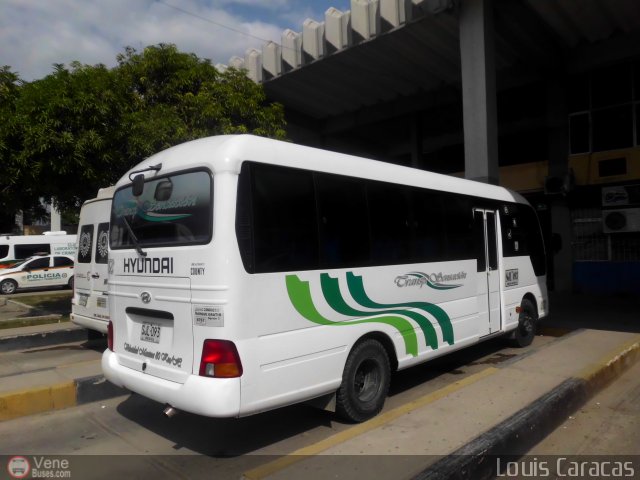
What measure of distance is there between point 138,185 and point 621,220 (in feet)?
48.8

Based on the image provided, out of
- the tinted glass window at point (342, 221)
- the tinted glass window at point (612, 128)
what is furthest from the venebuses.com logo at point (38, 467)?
the tinted glass window at point (612, 128)

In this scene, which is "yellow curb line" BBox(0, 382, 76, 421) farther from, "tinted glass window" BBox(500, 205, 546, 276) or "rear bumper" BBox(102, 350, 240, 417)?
"tinted glass window" BBox(500, 205, 546, 276)

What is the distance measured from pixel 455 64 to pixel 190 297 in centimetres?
1358

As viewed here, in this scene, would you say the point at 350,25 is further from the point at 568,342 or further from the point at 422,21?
the point at 568,342

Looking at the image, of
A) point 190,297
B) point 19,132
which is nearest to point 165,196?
point 190,297

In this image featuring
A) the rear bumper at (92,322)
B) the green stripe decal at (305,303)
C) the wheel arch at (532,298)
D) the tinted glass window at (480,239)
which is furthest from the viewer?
the wheel arch at (532,298)

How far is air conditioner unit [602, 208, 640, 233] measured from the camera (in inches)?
575

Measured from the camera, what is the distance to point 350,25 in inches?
534

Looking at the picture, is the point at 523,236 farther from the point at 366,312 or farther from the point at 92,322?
the point at 92,322

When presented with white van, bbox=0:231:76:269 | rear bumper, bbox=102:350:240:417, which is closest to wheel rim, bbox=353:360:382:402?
rear bumper, bbox=102:350:240:417

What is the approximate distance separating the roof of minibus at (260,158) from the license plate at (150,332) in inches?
55.2

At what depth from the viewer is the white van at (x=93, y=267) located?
773 cm

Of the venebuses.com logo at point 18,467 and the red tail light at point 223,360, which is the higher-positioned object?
the red tail light at point 223,360

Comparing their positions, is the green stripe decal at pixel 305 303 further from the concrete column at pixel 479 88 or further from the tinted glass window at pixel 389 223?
the concrete column at pixel 479 88
